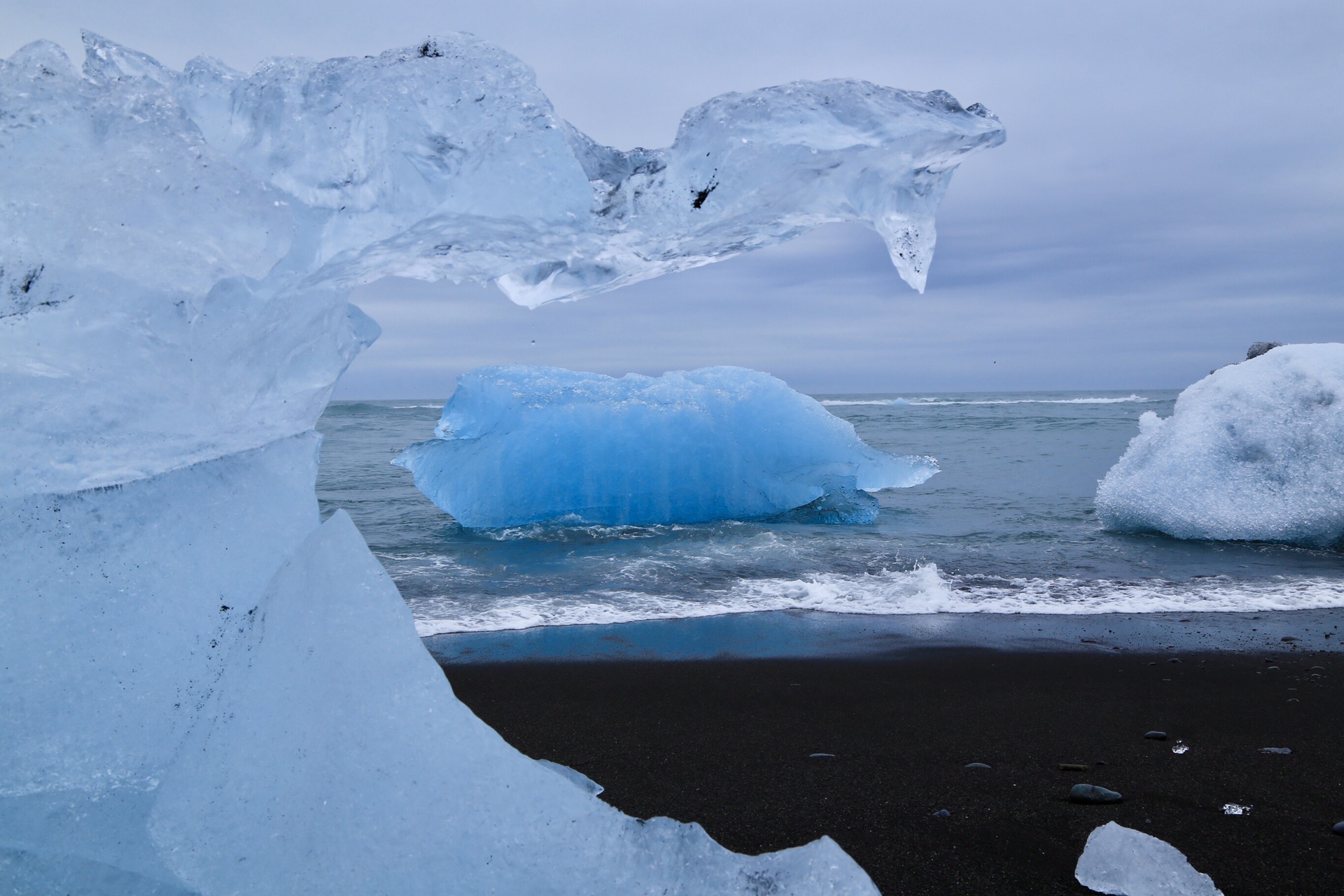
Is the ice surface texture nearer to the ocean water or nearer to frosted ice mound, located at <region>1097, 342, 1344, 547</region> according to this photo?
the ocean water

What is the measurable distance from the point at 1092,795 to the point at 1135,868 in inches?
19.0

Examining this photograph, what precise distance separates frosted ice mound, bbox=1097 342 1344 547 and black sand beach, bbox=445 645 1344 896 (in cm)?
319

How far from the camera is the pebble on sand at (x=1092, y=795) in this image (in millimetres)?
2387

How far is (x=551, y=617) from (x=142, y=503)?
303 cm

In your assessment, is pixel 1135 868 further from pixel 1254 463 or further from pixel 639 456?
pixel 1254 463

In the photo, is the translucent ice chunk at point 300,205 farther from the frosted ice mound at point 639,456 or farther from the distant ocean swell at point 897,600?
the frosted ice mound at point 639,456

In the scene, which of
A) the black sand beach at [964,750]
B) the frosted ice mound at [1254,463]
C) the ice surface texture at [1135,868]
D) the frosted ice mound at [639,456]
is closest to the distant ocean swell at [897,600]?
the black sand beach at [964,750]

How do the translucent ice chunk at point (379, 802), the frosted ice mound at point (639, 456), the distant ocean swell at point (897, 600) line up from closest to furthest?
the translucent ice chunk at point (379, 802)
the distant ocean swell at point (897, 600)
the frosted ice mound at point (639, 456)

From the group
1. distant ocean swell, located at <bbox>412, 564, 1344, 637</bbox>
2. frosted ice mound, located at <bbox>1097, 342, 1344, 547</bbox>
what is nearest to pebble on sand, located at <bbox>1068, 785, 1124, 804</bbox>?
distant ocean swell, located at <bbox>412, 564, 1344, 637</bbox>

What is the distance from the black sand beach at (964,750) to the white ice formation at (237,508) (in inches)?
29.6

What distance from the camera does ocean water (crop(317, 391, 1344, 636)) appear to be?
491 centimetres

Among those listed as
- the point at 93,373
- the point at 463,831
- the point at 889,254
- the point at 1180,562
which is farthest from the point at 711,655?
the point at 1180,562

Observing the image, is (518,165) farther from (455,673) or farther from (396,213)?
(455,673)

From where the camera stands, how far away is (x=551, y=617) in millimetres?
4695
